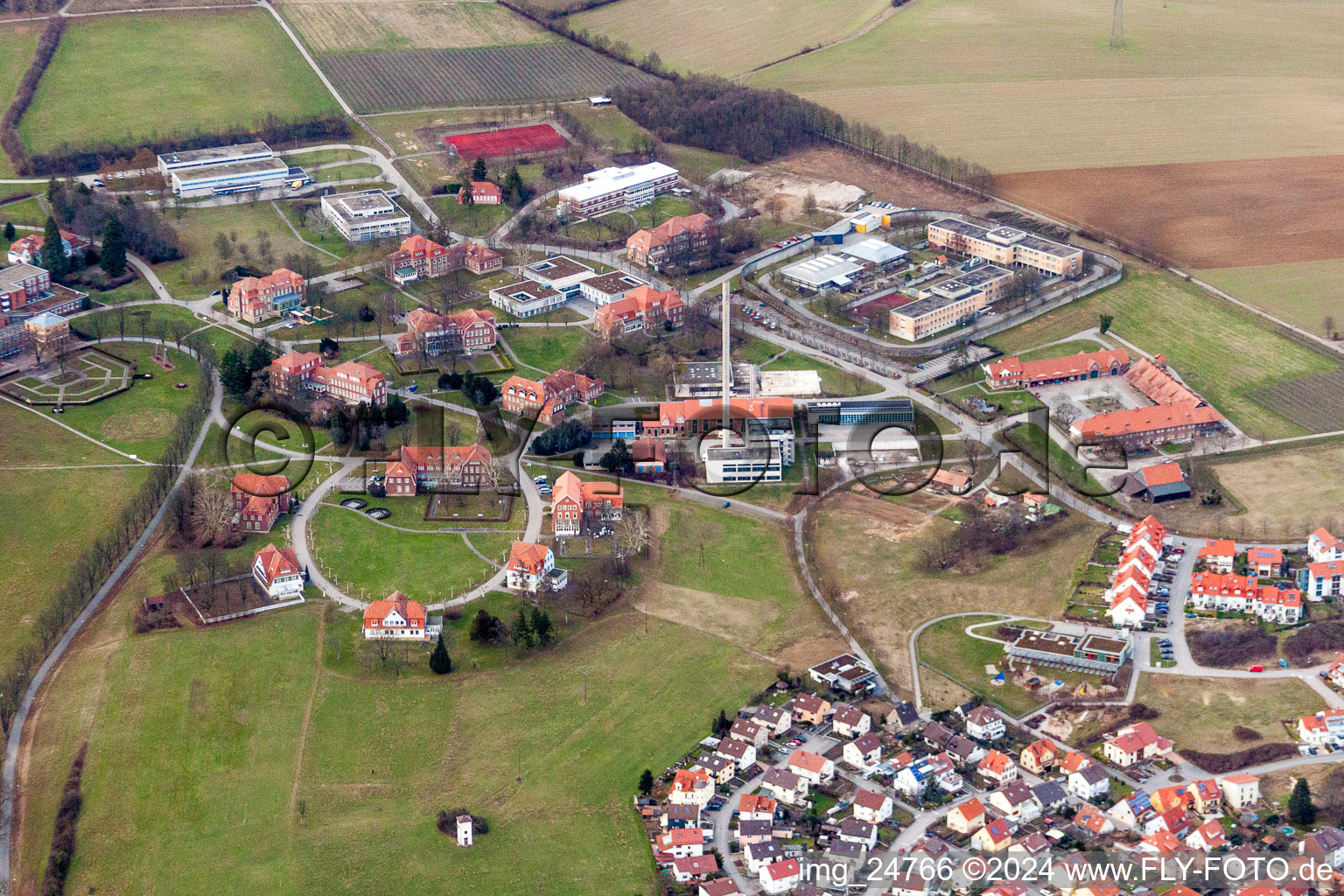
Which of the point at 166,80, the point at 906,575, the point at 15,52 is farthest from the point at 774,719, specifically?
the point at 15,52

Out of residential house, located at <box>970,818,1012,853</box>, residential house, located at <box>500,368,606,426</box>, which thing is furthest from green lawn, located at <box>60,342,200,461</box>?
residential house, located at <box>970,818,1012,853</box>

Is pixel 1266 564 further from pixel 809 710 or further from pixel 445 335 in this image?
pixel 445 335

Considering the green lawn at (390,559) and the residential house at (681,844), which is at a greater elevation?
the green lawn at (390,559)

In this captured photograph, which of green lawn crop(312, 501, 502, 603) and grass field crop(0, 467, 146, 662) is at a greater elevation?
grass field crop(0, 467, 146, 662)

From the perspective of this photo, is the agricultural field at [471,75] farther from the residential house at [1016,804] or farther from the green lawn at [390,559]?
the residential house at [1016,804]

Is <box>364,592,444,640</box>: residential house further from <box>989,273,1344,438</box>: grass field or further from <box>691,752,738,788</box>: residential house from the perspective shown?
<box>989,273,1344,438</box>: grass field

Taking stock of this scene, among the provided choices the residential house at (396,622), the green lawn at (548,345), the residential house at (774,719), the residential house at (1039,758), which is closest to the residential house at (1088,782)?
the residential house at (1039,758)
